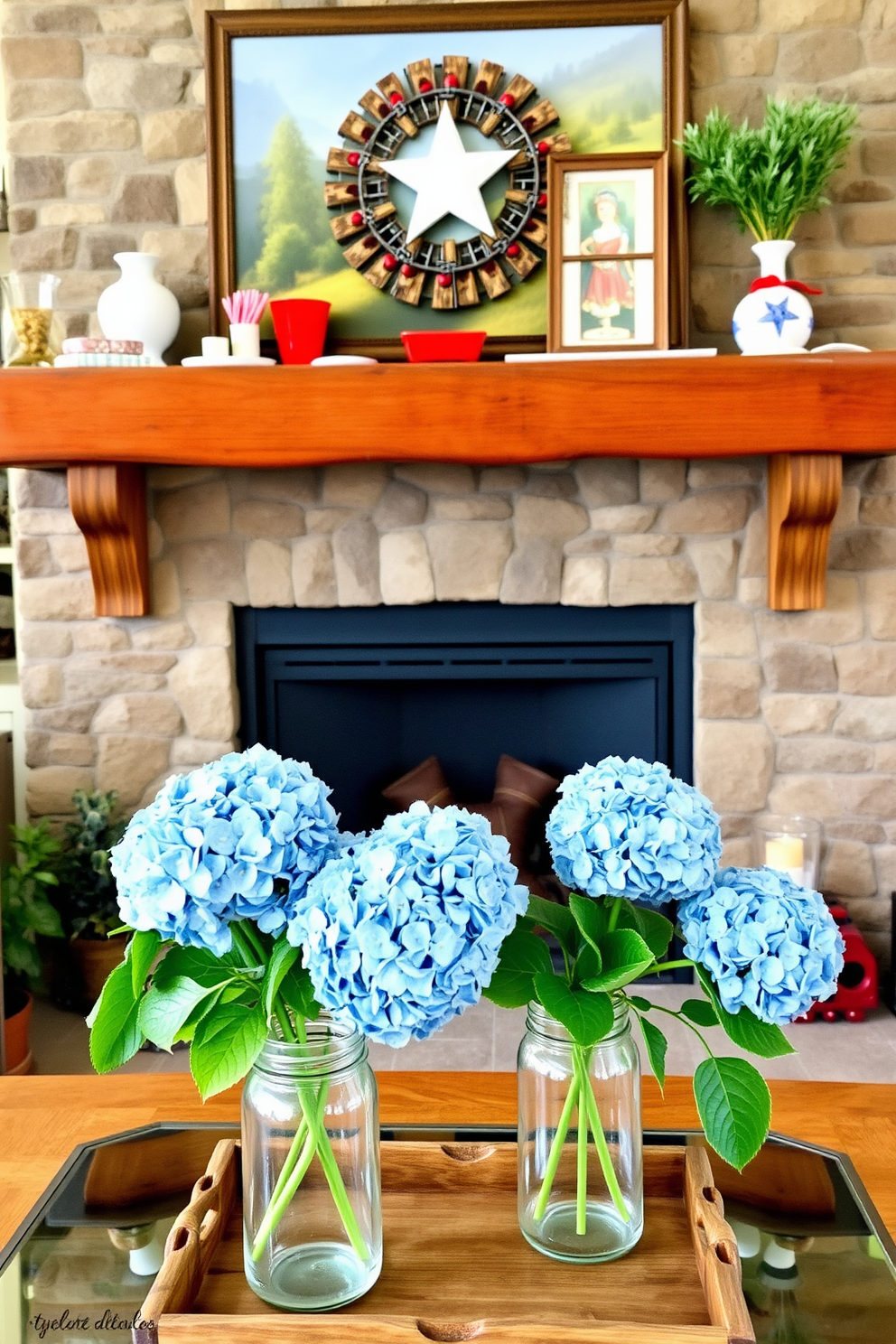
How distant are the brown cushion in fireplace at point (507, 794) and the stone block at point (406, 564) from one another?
500mm

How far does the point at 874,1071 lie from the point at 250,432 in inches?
71.9

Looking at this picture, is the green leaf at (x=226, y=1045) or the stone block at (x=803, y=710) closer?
the green leaf at (x=226, y=1045)

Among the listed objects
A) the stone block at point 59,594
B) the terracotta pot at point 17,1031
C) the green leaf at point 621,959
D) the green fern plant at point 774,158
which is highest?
the green fern plant at point 774,158

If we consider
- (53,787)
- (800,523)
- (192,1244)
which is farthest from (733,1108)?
(53,787)

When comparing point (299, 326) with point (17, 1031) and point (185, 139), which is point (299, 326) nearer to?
point (185, 139)

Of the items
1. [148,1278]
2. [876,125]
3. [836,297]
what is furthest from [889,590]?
[148,1278]

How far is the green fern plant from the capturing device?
2.37m

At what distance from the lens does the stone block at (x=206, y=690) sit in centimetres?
268

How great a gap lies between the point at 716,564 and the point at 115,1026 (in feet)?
6.99

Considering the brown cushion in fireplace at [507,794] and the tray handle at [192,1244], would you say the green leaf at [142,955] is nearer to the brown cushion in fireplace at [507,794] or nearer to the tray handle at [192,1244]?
the tray handle at [192,1244]

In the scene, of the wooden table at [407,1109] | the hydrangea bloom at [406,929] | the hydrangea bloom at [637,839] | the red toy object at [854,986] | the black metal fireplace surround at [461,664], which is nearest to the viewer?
the hydrangea bloom at [406,929]

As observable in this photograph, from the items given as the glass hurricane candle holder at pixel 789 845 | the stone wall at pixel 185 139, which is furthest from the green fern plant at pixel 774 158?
the glass hurricane candle holder at pixel 789 845

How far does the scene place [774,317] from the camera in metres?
2.42

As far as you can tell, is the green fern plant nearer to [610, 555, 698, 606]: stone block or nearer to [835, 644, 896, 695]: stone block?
[610, 555, 698, 606]: stone block
